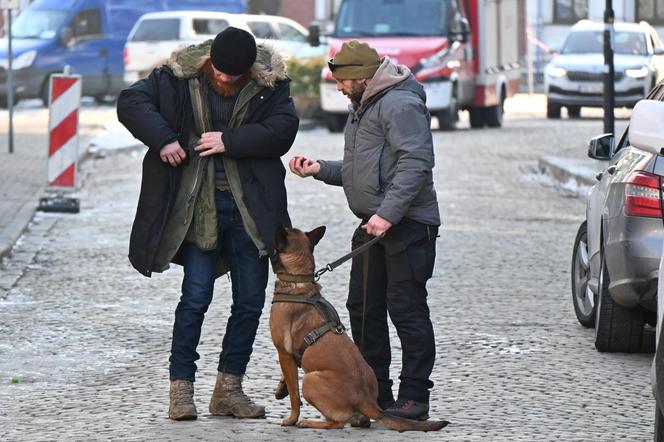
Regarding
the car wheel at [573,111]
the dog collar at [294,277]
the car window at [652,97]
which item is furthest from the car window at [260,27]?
the dog collar at [294,277]

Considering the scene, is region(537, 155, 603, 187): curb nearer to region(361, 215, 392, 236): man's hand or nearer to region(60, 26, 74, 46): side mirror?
region(361, 215, 392, 236): man's hand

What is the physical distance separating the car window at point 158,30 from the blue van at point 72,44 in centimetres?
156

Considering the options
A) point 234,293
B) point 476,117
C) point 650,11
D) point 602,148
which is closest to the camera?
point 234,293

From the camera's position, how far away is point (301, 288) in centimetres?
692

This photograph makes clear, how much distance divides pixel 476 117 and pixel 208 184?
75.6 feet

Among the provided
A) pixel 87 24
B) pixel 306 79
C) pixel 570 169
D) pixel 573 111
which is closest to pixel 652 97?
pixel 570 169

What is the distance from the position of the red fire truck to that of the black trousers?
18422 millimetres

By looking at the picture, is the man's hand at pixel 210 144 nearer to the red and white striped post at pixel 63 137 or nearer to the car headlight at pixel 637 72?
the red and white striped post at pixel 63 137

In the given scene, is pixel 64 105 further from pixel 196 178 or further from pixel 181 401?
pixel 181 401

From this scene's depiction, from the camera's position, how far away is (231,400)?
7.23 metres

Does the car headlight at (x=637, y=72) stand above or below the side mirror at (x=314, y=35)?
below

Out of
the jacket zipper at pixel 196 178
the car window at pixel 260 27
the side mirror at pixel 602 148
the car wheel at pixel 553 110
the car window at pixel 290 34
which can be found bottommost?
the car wheel at pixel 553 110

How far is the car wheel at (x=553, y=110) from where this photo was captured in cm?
3297

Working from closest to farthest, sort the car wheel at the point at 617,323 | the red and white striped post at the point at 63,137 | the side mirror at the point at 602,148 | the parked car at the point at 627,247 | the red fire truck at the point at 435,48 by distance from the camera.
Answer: the parked car at the point at 627,247
the car wheel at the point at 617,323
the side mirror at the point at 602,148
the red and white striped post at the point at 63,137
the red fire truck at the point at 435,48
